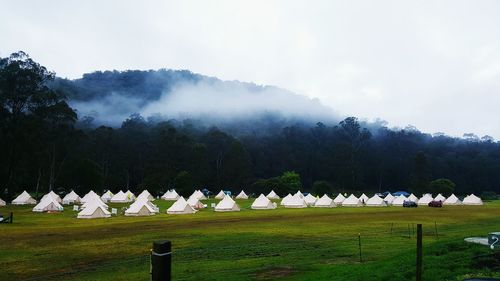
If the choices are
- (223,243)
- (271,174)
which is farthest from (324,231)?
(271,174)

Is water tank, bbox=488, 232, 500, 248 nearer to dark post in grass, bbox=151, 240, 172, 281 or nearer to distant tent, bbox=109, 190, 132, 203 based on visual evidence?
dark post in grass, bbox=151, 240, 172, 281

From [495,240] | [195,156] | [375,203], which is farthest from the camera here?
[195,156]

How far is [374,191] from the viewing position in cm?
13200

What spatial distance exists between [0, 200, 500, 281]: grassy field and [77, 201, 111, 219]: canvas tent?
1007 centimetres

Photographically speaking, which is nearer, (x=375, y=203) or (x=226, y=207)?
(x=226, y=207)

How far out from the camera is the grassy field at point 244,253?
13.9m

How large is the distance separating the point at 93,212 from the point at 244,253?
28796 millimetres

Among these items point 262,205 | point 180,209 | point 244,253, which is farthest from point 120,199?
point 244,253

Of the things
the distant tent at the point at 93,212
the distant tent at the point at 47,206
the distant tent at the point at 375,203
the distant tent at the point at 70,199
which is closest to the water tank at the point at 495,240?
the distant tent at the point at 93,212

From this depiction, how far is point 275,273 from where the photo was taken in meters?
16.3

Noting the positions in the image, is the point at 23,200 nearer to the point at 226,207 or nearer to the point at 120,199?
the point at 120,199

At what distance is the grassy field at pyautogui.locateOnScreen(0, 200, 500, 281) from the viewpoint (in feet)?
45.6

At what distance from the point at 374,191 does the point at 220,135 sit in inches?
1960

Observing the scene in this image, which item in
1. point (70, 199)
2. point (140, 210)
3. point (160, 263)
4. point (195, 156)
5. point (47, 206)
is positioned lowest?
point (140, 210)
